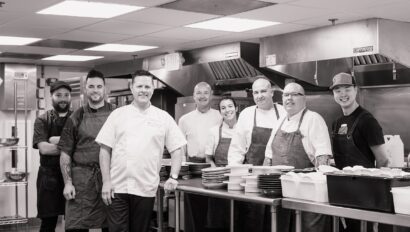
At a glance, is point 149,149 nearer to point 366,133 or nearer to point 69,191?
point 69,191

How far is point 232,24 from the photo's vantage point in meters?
5.53

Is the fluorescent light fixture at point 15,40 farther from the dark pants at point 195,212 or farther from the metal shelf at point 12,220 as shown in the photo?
the dark pants at point 195,212

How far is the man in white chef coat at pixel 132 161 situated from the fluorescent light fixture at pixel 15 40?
2.82 meters

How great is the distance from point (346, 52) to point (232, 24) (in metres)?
1.13

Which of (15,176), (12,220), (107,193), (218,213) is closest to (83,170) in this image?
(107,193)

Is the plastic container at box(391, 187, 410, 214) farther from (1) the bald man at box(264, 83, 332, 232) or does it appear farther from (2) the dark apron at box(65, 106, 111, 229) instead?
(2) the dark apron at box(65, 106, 111, 229)

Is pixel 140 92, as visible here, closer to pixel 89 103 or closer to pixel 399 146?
pixel 89 103

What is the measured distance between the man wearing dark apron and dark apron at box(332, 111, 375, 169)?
0.63 m

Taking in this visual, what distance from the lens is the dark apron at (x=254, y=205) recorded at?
186 inches

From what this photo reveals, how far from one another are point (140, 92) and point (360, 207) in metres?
1.71

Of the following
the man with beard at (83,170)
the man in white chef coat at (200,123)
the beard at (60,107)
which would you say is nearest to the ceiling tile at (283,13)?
the man in white chef coat at (200,123)

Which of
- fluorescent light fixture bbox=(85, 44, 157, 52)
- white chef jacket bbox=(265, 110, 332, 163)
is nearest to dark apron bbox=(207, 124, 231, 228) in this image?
white chef jacket bbox=(265, 110, 332, 163)

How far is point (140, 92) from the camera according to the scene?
13.1ft

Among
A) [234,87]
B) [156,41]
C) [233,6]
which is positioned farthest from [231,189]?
[234,87]
